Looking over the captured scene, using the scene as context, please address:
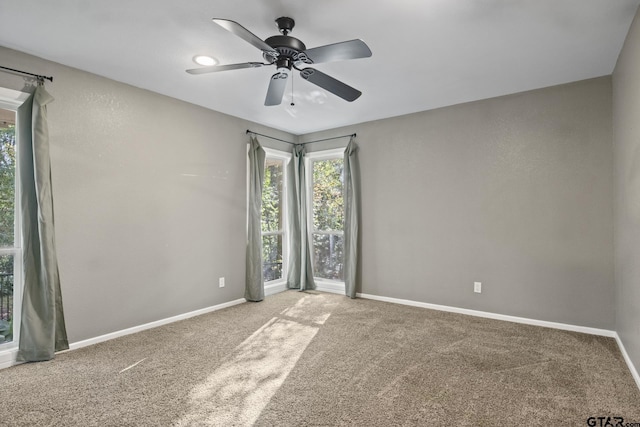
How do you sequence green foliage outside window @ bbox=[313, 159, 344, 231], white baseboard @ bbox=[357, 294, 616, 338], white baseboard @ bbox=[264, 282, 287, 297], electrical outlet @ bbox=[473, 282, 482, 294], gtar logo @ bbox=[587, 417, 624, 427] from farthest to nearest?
1. green foliage outside window @ bbox=[313, 159, 344, 231]
2. white baseboard @ bbox=[264, 282, 287, 297]
3. electrical outlet @ bbox=[473, 282, 482, 294]
4. white baseboard @ bbox=[357, 294, 616, 338]
5. gtar logo @ bbox=[587, 417, 624, 427]

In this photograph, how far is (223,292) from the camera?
175 inches

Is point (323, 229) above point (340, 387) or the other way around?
above

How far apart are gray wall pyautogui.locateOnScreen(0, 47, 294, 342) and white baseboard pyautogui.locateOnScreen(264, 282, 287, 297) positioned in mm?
535

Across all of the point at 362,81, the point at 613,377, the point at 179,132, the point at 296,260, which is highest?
the point at 362,81

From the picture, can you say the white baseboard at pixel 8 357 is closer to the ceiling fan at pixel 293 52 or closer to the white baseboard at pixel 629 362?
the ceiling fan at pixel 293 52

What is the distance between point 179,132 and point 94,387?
8.59 feet

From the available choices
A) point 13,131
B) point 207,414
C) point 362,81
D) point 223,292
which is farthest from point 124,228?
point 362,81

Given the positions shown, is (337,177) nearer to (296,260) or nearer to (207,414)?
(296,260)

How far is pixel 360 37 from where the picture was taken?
2.60m

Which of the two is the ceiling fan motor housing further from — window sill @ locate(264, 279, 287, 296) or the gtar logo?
window sill @ locate(264, 279, 287, 296)

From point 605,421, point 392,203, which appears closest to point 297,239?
point 392,203

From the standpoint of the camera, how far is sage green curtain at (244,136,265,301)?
468cm

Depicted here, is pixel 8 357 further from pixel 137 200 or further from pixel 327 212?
pixel 327 212

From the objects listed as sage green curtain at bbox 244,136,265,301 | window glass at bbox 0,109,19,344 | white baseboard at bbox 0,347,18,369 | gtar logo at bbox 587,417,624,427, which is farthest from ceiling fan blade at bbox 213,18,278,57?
white baseboard at bbox 0,347,18,369
